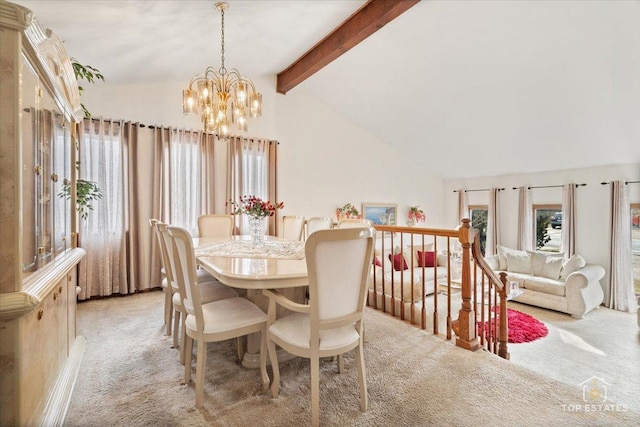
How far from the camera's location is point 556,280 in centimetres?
496

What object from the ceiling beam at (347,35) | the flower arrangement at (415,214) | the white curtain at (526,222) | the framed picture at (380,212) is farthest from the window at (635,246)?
the ceiling beam at (347,35)

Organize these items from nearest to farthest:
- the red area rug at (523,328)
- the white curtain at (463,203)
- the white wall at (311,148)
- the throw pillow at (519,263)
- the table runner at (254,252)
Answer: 1. the table runner at (254,252)
2. the red area rug at (523,328)
3. the white wall at (311,148)
4. the throw pillow at (519,263)
5. the white curtain at (463,203)

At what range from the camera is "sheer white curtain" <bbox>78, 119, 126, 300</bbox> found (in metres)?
3.58

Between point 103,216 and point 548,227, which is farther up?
point 103,216

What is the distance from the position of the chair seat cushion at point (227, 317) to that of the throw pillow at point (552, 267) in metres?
5.45

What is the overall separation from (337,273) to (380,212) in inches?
205

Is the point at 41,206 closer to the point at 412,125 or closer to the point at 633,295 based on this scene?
the point at 412,125

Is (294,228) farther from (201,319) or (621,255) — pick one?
(621,255)

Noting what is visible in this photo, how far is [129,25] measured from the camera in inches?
101

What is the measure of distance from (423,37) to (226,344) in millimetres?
3973

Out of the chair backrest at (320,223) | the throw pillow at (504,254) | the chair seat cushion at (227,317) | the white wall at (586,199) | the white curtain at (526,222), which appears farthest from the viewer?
the white curtain at (526,222)

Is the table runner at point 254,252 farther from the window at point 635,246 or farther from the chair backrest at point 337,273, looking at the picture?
the window at point 635,246

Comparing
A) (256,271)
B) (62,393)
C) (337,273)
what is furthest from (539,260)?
(62,393)

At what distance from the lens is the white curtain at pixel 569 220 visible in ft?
17.5
